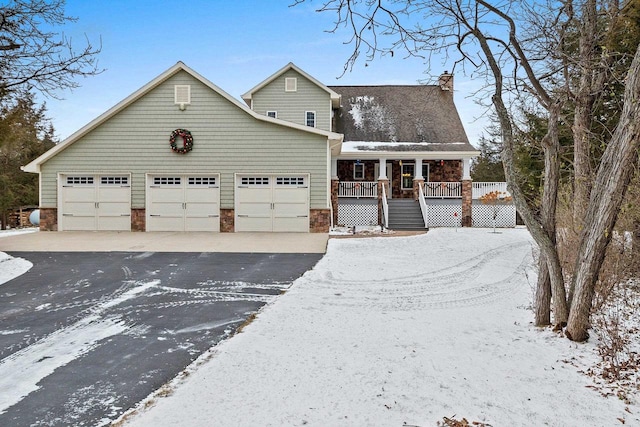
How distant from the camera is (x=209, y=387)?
3613 millimetres

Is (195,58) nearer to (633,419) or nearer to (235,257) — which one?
(235,257)

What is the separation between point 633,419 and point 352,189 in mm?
16213

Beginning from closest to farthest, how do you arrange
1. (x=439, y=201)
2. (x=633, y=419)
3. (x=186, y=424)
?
(x=186, y=424), (x=633, y=419), (x=439, y=201)

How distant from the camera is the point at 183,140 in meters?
15.4

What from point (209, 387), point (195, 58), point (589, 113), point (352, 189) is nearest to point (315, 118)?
point (352, 189)

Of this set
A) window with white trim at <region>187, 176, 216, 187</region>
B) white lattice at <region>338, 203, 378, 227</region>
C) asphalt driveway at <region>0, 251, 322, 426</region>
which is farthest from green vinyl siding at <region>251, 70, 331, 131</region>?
asphalt driveway at <region>0, 251, 322, 426</region>

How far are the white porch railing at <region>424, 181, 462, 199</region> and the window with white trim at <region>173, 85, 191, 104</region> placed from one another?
10.5 metres

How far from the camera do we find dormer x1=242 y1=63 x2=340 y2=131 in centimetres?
1928

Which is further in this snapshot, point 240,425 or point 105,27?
point 105,27

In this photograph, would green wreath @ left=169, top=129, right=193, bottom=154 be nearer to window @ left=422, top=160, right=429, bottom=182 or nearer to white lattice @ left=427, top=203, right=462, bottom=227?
white lattice @ left=427, top=203, right=462, bottom=227

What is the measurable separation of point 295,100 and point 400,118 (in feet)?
17.7

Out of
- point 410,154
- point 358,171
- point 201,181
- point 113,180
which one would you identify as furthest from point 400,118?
point 113,180

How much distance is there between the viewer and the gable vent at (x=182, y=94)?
608 inches

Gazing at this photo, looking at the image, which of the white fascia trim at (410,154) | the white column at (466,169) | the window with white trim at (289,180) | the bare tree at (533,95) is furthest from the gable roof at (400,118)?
the bare tree at (533,95)
